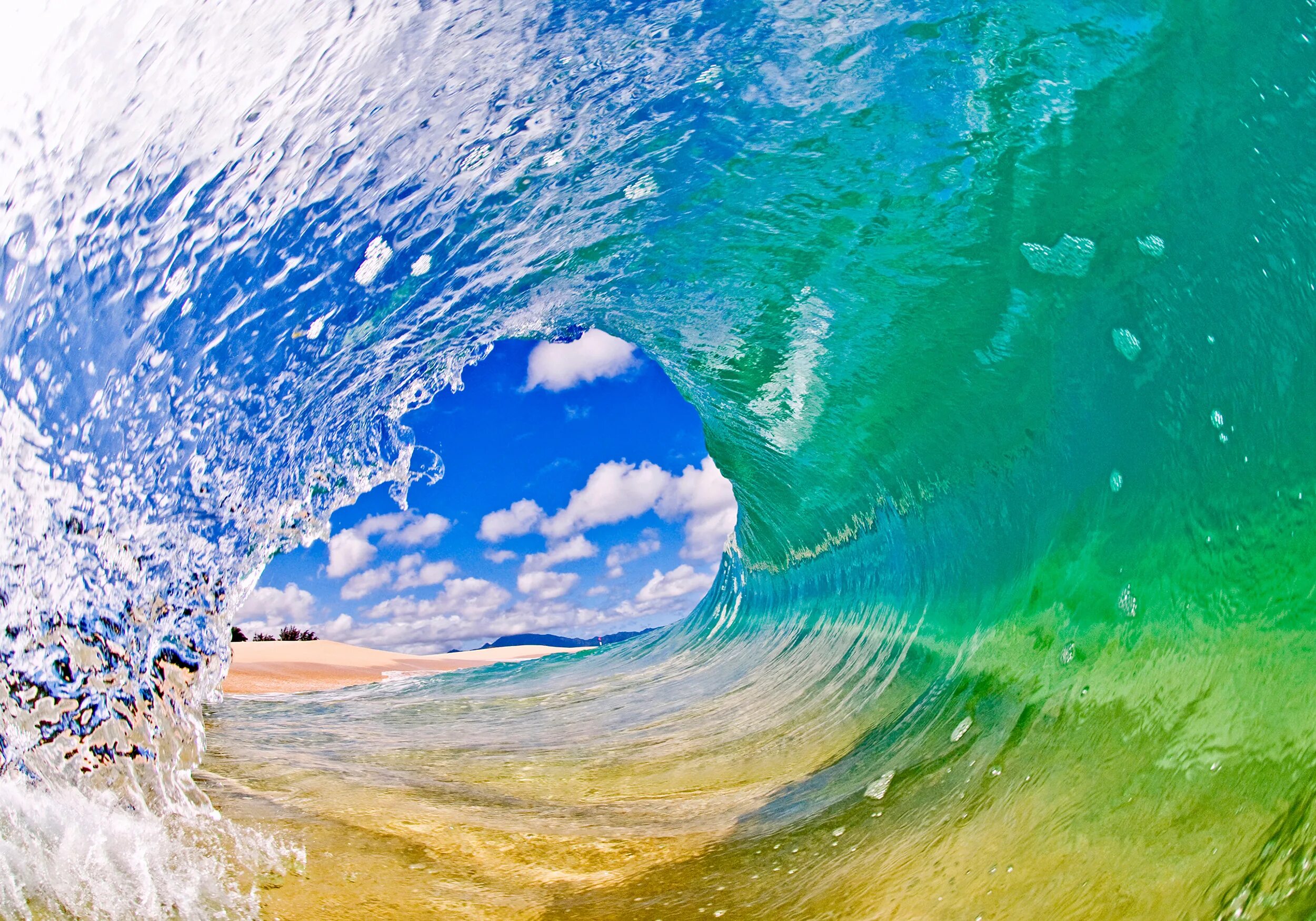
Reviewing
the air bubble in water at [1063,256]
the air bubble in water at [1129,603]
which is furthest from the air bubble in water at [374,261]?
the air bubble in water at [1129,603]

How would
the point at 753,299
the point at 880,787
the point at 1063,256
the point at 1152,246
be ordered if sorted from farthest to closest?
1. the point at 753,299
2. the point at 1063,256
3. the point at 880,787
4. the point at 1152,246

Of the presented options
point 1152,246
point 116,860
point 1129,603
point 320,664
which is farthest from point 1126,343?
point 320,664

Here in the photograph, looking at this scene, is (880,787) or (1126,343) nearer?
(1126,343)

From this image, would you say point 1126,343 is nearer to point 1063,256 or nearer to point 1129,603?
point 1063,256

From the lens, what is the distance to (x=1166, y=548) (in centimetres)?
254

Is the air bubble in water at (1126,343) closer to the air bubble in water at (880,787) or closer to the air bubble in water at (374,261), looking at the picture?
the air bubble in water at (880,787)

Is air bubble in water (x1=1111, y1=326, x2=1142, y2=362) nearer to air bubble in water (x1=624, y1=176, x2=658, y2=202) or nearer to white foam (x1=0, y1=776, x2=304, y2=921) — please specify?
air bubble in water (x1=624, y1=176, x2=658, y2=202)

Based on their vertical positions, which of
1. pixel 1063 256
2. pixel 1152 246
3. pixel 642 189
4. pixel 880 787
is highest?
pixel 642 189

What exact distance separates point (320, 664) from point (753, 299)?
1483 centimetres

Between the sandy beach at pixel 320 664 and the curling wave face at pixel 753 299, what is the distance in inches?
238

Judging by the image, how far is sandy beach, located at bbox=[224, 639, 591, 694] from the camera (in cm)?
1018

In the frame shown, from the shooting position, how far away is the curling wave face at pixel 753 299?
2.23 meters

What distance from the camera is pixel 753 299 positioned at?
15.3 feet

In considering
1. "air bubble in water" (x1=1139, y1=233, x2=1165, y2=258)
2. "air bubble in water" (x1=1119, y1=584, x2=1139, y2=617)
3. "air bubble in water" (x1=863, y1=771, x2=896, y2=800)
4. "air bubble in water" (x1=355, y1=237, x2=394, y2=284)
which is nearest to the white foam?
"air bubble in water" (x1=863, y1=771, x2=896, y2=800)
